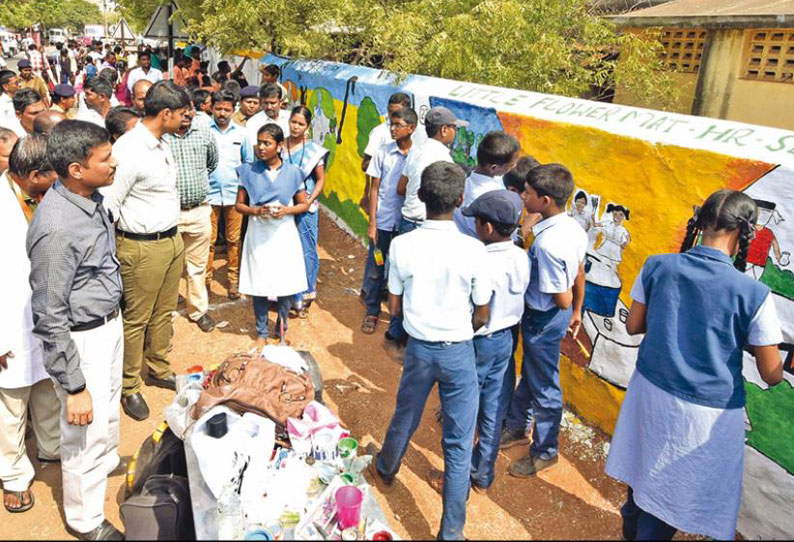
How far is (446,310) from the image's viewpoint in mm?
3014

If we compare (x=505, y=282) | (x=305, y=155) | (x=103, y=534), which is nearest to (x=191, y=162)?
(x=305, y=155)

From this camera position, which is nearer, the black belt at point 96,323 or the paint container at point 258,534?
the paint container at point 258,534

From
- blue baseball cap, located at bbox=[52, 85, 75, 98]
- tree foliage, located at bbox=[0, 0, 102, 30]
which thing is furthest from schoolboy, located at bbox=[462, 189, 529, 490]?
tree foliage, located at bbox=[0, 0, 102, 30]

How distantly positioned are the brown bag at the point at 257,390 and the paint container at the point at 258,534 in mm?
708

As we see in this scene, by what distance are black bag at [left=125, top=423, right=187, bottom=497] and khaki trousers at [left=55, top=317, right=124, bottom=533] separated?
174 mm

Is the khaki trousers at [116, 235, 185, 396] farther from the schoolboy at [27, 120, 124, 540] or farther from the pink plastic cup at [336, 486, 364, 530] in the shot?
the pink plastic cup at [336, 486, 364, 530]

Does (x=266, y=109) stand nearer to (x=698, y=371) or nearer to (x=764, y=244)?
(x=764, y=244)

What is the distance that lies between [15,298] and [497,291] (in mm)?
2710

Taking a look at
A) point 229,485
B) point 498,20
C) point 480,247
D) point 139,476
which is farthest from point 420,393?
point 498,20

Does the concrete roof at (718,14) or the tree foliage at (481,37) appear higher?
the concrete roof at (718,14)

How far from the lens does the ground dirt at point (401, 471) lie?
350 cm

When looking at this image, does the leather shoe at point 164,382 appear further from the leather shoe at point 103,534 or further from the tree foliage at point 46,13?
the tree foliage at point 46,13

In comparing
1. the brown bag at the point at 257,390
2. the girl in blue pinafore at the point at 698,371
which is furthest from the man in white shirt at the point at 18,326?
the girl in blue pinafore at the point at 698,371

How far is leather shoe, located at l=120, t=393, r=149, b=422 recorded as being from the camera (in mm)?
4328
